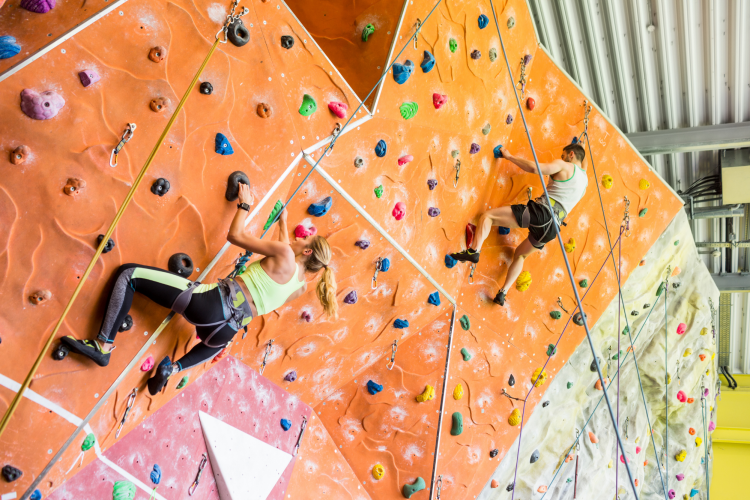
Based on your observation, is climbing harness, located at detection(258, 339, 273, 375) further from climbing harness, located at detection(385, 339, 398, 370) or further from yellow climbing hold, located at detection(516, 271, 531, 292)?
yellow climbing hold, located at detection(516, 271, 531, 292)

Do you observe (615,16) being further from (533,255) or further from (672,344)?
(672,344)

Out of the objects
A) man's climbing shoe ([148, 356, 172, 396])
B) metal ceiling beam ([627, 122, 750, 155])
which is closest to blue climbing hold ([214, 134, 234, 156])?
man's climbing shoe ([148, 356, 172, 396])

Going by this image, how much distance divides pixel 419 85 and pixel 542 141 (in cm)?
146

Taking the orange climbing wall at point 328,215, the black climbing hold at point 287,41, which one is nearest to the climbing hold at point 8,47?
the orange climbing wall at point 328,215

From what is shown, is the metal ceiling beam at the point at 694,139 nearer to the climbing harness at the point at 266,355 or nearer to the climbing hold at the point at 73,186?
the climbing harness at the point at 266,355

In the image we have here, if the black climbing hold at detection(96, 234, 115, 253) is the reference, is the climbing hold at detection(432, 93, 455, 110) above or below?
above

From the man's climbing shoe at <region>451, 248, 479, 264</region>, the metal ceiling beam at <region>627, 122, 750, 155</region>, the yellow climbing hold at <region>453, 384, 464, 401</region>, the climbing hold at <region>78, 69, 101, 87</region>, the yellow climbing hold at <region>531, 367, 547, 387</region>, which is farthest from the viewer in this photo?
the metal ceiling beam at <region>627, 122, 750, 155</region>

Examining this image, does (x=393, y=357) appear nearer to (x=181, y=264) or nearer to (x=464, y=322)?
(x=464, y=322)

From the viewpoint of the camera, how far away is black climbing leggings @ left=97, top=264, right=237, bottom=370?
2.16 m

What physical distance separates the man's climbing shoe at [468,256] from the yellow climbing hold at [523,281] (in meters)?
0.73

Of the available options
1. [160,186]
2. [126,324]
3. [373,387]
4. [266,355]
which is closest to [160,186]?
[160,186]

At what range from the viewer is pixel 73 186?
2.00m

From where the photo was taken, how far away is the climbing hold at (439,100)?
10.9 ft

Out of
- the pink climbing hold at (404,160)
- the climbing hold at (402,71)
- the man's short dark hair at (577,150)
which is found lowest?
the pink climbing hold at (404,160)
